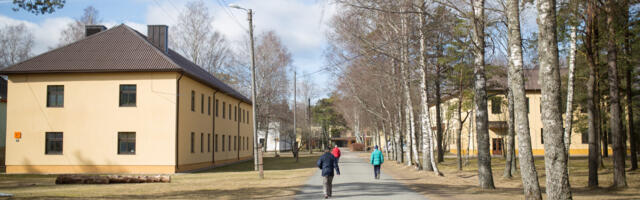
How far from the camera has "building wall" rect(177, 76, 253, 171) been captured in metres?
27.9

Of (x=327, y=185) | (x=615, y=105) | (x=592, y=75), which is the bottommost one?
(x=327, y=185)

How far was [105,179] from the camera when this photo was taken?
19344mm

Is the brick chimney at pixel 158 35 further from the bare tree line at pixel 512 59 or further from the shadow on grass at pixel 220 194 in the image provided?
the shadow on grass at pixel 220 194

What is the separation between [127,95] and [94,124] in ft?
7.24

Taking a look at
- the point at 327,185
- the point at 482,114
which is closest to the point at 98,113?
the point at 327,185

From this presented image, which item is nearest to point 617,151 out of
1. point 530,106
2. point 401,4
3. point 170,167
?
point 401,4

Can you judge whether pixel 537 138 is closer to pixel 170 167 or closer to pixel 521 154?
pixel 170 167

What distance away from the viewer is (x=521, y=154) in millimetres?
11891

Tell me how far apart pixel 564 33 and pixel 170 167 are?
18928mm

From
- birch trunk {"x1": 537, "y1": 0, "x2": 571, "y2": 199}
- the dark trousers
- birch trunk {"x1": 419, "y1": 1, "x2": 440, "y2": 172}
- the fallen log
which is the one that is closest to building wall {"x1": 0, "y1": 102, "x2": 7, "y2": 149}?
the fallen log

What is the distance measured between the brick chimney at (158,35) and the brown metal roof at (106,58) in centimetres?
217

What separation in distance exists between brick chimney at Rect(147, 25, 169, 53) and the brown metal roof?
217 cm

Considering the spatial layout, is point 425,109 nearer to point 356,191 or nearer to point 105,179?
point 356,191

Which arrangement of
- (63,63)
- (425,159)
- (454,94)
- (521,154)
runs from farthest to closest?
(454,94) → (63,63) → (425,159) → (521,154)
